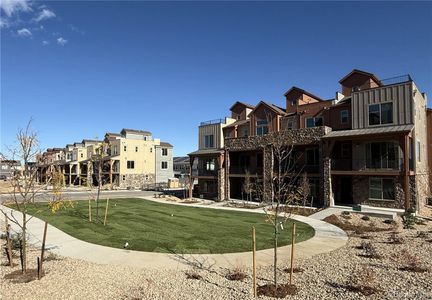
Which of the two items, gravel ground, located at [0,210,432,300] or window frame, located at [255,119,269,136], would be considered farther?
window frame, located at [255,119,269,136]

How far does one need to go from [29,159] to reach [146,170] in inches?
2112

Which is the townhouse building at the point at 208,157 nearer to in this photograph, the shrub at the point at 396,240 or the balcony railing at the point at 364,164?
the balcony railing at the point at 364,164

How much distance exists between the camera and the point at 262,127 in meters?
36.2

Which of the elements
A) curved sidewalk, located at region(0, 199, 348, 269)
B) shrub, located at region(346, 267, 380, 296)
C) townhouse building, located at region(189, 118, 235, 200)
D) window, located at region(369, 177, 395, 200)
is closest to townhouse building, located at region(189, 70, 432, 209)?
window, located at region(369, 177, 395, 200)

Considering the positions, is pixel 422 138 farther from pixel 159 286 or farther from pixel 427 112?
pixel 159 286

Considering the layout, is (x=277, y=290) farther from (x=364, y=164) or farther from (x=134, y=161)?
(x=134, y=161)

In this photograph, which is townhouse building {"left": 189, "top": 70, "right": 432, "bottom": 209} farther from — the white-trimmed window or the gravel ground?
the gravel ground

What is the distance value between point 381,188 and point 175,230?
17471 mm

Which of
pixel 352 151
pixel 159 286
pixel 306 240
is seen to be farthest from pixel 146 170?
pixel 159 286

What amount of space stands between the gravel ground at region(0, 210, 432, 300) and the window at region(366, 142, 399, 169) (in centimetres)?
1403

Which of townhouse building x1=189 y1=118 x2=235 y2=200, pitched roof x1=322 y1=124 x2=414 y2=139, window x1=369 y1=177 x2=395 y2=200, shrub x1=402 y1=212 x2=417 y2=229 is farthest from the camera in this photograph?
townhouse building x1=189 y1=118 x2=235 y2=200

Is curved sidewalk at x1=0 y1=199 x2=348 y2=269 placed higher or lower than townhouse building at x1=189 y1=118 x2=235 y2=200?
lower

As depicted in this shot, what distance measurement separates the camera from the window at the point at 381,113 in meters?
25.7

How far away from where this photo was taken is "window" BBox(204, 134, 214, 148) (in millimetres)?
42469
